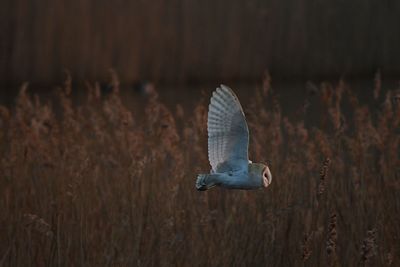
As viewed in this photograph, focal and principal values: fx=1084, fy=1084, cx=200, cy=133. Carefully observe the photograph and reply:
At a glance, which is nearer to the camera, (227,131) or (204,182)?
(204,182)

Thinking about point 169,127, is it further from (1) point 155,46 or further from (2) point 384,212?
(1) point 155,46

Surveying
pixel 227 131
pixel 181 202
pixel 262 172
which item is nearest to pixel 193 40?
pixel 181 202

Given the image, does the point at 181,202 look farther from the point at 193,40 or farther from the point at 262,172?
the point at 193,40

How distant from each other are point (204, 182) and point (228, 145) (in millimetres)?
219

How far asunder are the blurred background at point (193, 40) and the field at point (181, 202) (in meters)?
4.44

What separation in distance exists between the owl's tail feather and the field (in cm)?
69

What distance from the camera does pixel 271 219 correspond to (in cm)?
416

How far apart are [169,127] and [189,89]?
578cm

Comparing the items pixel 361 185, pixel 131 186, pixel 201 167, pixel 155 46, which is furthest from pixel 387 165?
pixel 155 46

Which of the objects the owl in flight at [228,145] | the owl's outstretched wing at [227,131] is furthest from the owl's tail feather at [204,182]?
the owl's outstretched wing at [227,131]

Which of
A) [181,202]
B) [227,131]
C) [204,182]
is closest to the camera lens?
[204,182]

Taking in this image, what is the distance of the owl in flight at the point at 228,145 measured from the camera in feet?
10.9

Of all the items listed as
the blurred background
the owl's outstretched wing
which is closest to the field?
the owl's outstretched wing

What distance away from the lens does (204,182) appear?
3.30m
